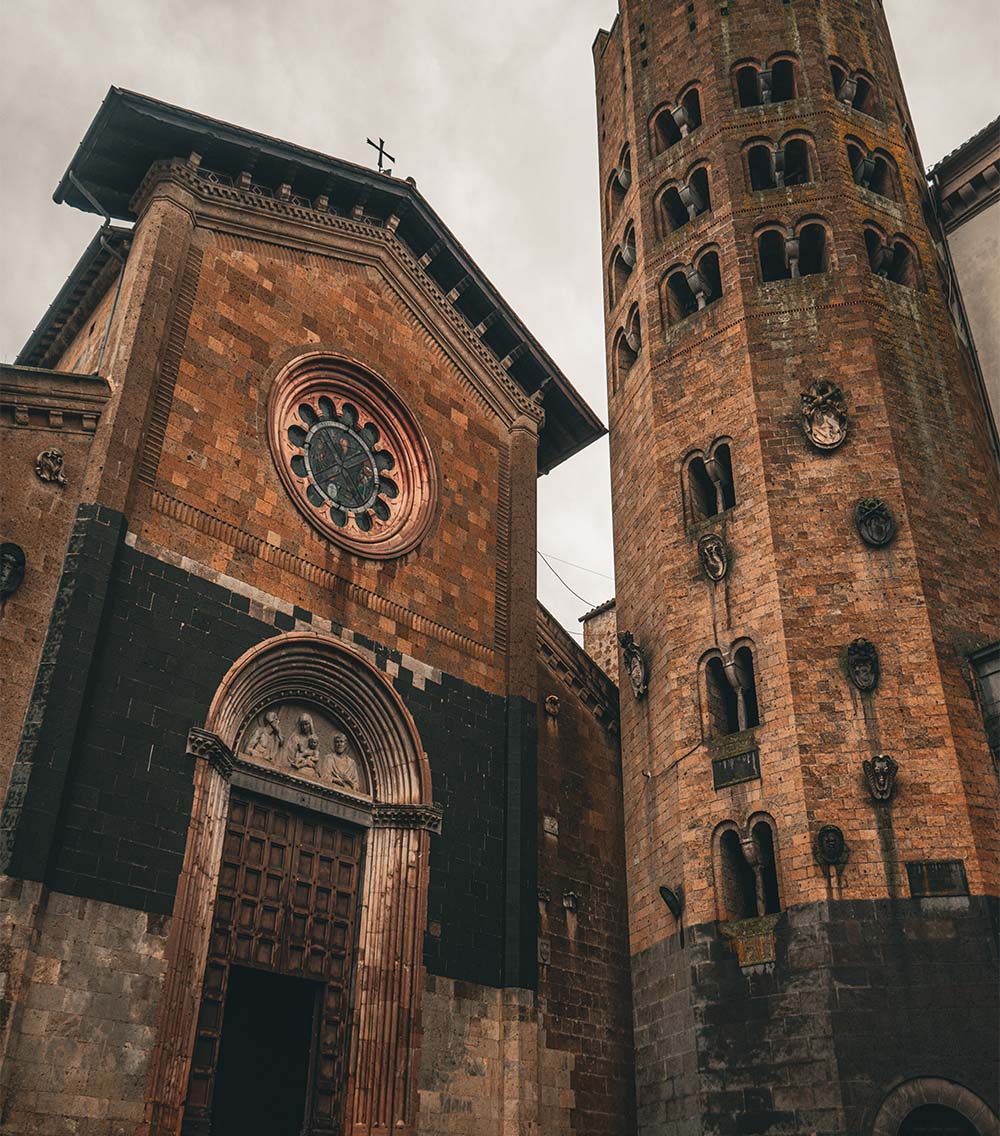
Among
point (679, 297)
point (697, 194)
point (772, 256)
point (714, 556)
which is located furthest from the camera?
point (697, 194)

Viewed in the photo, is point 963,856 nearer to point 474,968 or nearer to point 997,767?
point 997,767

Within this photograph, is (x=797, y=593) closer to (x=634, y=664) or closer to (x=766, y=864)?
(x=634, y=664)

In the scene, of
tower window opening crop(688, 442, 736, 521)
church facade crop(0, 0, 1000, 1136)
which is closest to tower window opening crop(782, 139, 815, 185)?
church facade crop(0, 0, 1000, 1136)

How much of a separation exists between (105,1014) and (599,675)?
11.2m

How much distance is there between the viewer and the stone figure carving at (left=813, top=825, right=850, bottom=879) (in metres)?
16.2

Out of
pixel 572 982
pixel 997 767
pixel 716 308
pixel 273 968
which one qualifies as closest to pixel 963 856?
pixel 997 767

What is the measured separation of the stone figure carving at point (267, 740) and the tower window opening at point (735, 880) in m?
6.90

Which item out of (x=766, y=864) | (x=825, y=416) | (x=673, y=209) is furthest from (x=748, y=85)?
(x=766, y=864)

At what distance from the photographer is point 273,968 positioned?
14703mm

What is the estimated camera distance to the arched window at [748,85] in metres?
24.6

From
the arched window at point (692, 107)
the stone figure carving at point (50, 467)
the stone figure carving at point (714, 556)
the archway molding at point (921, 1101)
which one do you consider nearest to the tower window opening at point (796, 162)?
the arched window at point (692, 107)

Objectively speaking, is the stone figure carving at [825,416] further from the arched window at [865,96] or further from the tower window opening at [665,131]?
the tower window opening at [665,131]

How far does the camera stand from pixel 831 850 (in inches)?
639

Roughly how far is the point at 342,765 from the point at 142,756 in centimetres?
351
